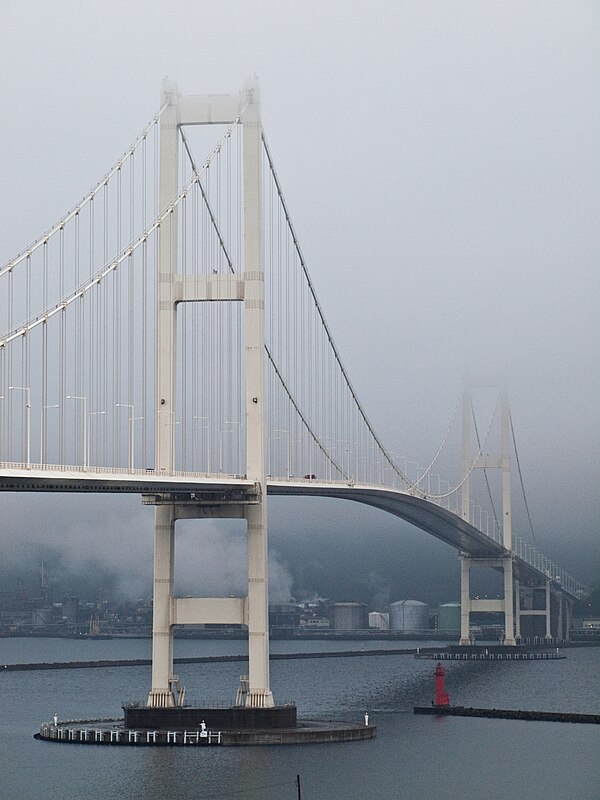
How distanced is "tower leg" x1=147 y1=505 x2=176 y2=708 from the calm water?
177cm

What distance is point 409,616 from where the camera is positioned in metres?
155

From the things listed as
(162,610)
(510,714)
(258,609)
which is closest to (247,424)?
(258,609)

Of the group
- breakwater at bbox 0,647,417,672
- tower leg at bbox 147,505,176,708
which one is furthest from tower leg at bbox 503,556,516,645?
tower leg at bbox 147,505,176,708

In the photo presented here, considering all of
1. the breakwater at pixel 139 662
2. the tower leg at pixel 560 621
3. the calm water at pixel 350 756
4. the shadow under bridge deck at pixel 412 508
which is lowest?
the calm water at pixel 350 756

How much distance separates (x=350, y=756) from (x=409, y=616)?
11657cm

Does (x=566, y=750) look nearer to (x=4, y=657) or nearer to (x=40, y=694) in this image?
(x=40, y=694)

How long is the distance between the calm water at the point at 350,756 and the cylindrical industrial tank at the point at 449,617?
71392 mm

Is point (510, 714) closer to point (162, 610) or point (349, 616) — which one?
point (162, 610)

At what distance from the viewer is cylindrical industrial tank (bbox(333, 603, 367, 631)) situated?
511 ft

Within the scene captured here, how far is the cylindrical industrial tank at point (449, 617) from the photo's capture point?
461ft

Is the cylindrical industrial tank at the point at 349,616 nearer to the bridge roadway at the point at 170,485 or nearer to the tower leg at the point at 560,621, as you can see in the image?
the tower leg at the point at 560,621

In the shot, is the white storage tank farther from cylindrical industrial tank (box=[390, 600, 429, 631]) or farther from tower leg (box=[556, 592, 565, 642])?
tower leg (box=[556, 592, 565, 642])

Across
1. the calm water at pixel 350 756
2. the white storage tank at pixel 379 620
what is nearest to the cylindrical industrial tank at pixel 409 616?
the white storage tank at pixel 379 620

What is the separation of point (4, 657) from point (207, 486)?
78805 millimetres
